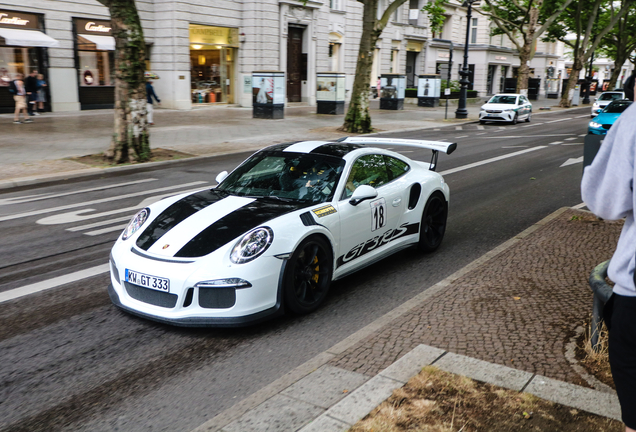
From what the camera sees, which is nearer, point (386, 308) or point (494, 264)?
point (386, 308)

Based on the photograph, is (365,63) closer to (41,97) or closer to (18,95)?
(18,95)

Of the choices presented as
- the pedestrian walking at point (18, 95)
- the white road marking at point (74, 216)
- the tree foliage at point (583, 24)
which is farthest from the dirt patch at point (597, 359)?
the tree foliage at point (583, 24)

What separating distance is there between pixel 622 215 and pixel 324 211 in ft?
11.4

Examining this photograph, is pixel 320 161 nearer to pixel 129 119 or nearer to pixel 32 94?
pixel 129 119

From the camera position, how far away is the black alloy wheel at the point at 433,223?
6922mm

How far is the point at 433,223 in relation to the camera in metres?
7.21

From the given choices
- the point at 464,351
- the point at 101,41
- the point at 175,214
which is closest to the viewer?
the point at 464,351

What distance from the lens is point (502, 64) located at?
6059 cm

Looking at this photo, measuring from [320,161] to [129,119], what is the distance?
941cm

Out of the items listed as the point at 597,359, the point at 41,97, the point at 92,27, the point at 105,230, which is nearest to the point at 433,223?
the point at 597,359

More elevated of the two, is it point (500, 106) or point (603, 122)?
point (500, 106)

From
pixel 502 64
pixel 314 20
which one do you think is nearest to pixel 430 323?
pixel 314 20

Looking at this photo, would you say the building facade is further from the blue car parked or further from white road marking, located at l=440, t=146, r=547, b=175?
the blue car parked

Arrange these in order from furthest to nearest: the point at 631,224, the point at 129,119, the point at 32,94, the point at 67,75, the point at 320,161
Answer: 1. the point at 67,75
2. the point at 32,94
3. the point at 129,119
4. the point at 320,161
5. the point at 631,224
